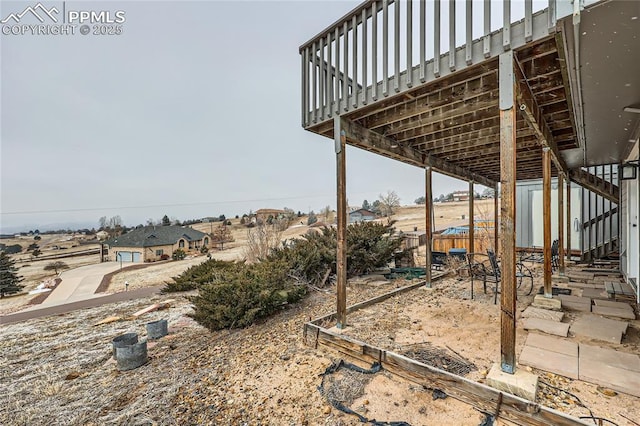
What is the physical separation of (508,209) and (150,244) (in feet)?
105

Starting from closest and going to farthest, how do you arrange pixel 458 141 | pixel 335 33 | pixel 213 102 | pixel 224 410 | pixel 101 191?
1. pixel 224 410
2. pixel 335 33
3. pixel 458 141
4. pixel 213 102
5. pixel 101 191

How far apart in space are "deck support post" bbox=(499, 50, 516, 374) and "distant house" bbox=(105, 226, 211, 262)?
Answer: 31.3 m

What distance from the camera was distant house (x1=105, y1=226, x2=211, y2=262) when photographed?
27.7 metres

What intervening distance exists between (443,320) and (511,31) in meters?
3.30

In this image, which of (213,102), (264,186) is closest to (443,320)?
(213,102)

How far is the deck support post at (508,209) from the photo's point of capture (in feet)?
7.10

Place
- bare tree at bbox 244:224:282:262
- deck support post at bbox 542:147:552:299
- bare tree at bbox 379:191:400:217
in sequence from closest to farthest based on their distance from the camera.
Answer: deck support post at bbox 542:147:552:299, bare tree at bbox 244:224:282:262, bare tree at bbox 379:191:400:217

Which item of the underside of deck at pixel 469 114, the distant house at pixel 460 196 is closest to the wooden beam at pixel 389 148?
the underside of deck at pixel 469 114

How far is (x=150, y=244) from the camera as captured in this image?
28047 mm

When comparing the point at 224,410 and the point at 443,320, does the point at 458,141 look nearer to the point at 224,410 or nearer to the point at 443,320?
the point at 443,320

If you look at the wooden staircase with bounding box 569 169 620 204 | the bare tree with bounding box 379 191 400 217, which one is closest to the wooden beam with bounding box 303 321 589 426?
the wooden staircase with bounding box 569 169 620 204

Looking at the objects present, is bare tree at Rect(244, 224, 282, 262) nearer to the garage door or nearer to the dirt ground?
the dirt ground

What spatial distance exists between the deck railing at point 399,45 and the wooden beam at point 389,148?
1.18 ft

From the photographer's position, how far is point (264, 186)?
51.4 metres
